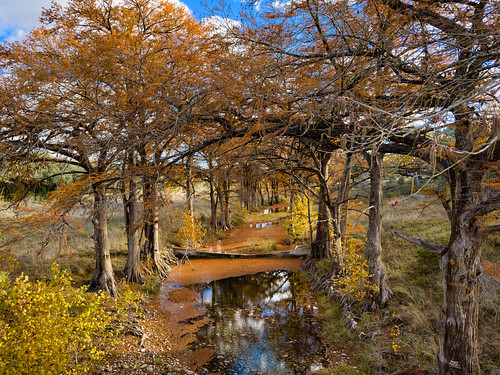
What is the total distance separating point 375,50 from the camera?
3.87m

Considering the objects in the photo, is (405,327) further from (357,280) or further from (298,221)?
(298,221)

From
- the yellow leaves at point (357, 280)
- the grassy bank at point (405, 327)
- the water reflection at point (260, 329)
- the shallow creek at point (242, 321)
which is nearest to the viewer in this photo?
the grassy bank at point (405, 327)

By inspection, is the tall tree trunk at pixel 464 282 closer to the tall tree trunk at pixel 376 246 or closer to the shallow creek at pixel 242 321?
the shallow creek at pixel 242 321

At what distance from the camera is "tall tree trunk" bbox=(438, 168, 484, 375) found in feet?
14.7

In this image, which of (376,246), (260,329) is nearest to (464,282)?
(376,246)

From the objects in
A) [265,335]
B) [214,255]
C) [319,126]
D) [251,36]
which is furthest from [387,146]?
[214,255]

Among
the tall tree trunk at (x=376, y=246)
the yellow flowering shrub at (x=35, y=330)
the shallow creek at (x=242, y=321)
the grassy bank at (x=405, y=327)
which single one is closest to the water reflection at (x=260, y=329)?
the shallow creek at (x=242, y=321)

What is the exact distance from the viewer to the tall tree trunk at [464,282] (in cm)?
447

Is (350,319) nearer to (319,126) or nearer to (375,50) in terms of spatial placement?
(319,126)

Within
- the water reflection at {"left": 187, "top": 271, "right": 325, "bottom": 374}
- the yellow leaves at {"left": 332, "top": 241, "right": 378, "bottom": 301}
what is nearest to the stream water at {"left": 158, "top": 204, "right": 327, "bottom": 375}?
the water reflection at {"left": 187, "top": 271, "right": 325, "bottom": 374}

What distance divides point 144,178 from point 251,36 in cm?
295

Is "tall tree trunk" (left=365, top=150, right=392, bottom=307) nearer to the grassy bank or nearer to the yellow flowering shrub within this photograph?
the grassy bank

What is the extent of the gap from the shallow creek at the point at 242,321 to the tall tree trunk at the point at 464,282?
3.08 m

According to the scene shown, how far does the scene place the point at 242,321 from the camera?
9281 mm
